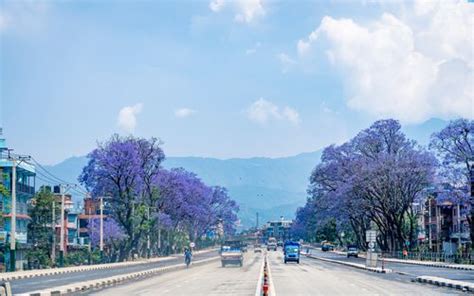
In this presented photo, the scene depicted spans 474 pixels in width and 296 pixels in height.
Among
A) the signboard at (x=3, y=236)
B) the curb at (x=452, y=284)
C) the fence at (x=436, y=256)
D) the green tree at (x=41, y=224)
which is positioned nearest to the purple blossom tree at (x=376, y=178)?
the fence at (x=436, y=256)

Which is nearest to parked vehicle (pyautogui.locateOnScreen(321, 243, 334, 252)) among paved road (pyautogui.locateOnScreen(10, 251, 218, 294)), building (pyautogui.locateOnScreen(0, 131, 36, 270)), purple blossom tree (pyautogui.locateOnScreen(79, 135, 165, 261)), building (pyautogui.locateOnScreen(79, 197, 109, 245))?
building (pyautogui.locateOnScreen(79, 197, 109, 245))

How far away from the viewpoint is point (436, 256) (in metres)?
82.1

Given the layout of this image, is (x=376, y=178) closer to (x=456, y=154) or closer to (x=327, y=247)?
(x=456, y=154)

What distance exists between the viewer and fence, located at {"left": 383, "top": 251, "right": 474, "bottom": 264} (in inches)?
2830

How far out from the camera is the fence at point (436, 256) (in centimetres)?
7188

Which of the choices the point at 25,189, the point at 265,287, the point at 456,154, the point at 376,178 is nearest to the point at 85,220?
the point at 25,189

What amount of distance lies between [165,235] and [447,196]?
6165 cm

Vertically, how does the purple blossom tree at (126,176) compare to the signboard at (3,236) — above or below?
above

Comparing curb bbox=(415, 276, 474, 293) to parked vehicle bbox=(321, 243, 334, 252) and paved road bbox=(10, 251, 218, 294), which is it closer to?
paved road bbox=(10, 251, 218, 294)

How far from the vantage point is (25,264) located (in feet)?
243

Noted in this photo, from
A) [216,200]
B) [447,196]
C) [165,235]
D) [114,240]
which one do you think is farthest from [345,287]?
[216,200]

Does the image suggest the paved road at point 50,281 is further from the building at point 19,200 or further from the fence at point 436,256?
Answer: the fence at point 436,256

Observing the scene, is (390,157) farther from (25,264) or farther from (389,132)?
(25,264)

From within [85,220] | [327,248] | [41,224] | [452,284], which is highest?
[41,224]
